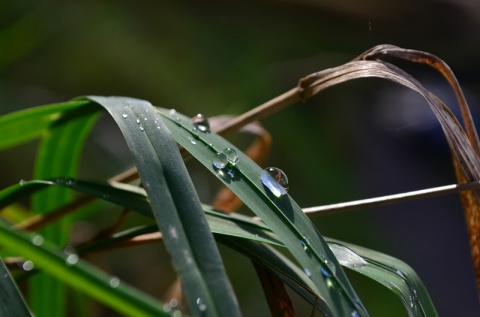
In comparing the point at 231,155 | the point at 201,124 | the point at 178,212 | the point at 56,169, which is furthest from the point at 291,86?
the point at 178,212

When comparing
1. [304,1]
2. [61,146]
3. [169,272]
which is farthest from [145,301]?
[304,1]

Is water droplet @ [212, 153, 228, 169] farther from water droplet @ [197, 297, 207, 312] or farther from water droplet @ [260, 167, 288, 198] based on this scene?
water droplet @ [197, 297, 207, 312]

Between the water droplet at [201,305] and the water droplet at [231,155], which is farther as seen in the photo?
the water droplet at [231,155]

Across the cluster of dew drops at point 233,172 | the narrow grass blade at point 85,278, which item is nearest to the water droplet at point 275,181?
the cluster of dew drops at point 233,172

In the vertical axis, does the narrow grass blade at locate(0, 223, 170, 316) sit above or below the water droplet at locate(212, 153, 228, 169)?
below

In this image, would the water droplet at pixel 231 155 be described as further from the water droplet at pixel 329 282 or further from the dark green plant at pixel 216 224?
the water droplet at pixel 329 282

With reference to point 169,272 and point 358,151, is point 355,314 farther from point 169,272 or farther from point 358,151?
point 358,151

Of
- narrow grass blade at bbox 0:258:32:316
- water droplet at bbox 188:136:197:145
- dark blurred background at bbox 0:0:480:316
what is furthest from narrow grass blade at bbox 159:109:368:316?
dark blurred background at bbox 0:0:480:316
